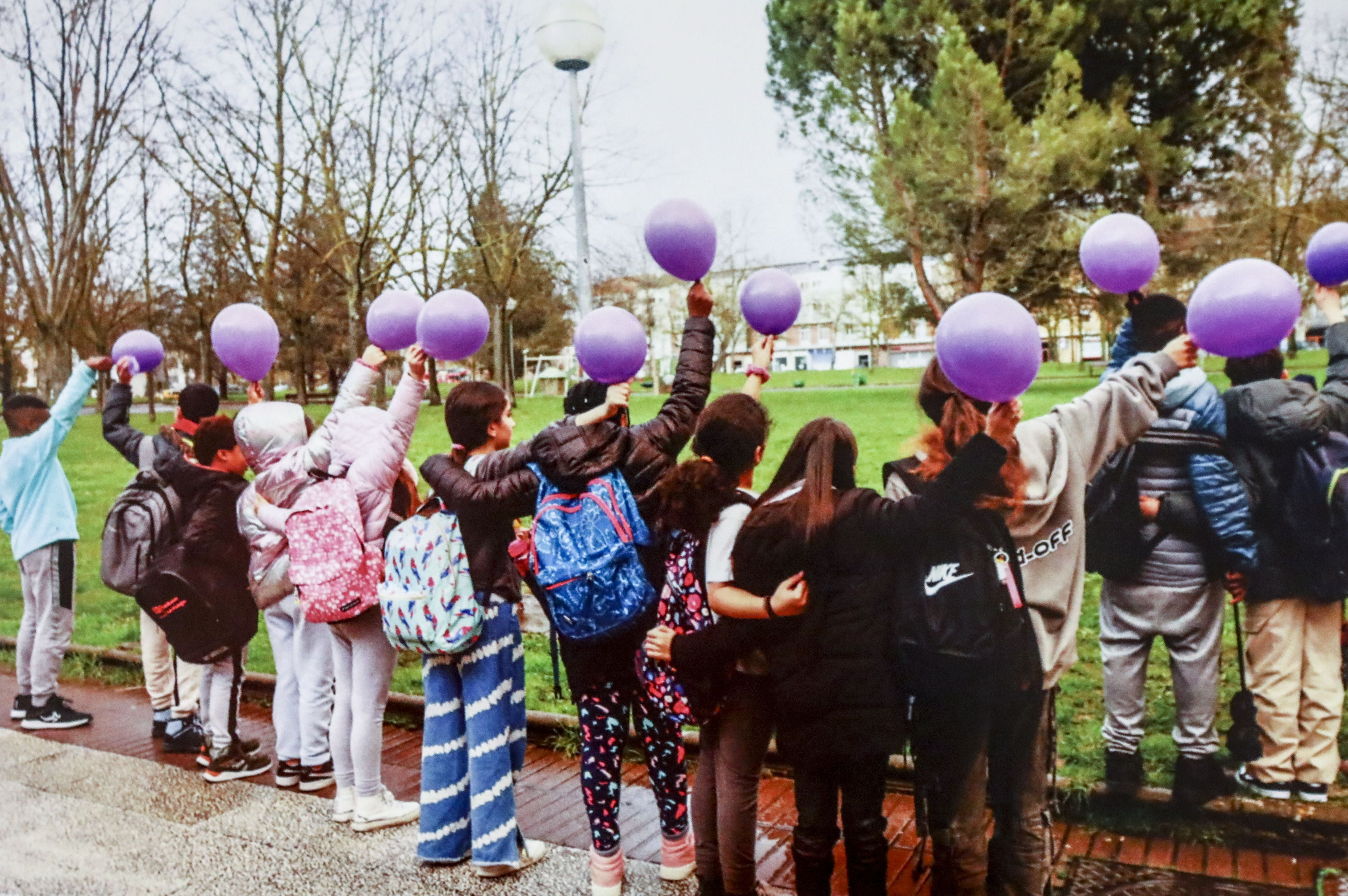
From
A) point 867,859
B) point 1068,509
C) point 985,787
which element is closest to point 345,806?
point 867,859

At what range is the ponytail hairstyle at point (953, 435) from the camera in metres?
2.54

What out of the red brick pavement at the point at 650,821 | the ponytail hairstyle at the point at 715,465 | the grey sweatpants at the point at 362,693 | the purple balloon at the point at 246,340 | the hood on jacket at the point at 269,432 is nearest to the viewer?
the ponytail hairstyle at the point at 715,465

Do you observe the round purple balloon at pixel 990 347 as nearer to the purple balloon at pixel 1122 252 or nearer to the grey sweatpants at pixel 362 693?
the purple balloon at pixel 1122 252

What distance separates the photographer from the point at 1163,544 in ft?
11.4

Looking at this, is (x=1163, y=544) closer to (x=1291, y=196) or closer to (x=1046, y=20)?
(x=1046, y=20)

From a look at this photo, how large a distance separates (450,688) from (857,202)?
562 inches

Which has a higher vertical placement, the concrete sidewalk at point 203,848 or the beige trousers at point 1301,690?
the beige trousers at point 1301,690

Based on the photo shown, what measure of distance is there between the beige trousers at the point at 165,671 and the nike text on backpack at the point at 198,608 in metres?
0.56

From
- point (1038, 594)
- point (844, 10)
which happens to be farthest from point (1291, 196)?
point (1038, 594)

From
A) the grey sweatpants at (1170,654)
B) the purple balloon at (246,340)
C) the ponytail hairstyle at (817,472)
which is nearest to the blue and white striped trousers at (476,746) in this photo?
the ponytail hairstyle at (817,472)

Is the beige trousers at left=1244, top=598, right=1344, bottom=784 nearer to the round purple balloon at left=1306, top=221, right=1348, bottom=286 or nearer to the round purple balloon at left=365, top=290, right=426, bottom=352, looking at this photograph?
the round purple balloon at left=1306, top=221, right=1348, bottom=286

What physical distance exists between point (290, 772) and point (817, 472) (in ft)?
10.3

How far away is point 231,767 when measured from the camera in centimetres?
455

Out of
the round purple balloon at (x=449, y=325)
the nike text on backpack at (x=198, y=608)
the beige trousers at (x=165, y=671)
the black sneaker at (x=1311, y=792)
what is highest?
the round purple balloon at (x=449, y=325)
